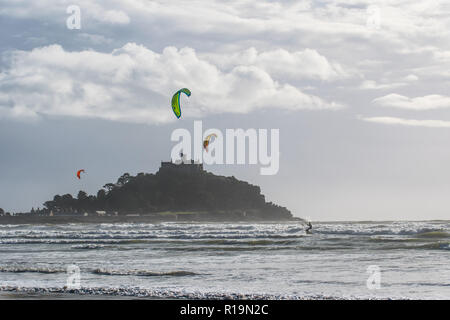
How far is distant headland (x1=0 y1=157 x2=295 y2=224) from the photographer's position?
167 m

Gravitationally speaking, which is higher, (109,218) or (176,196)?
(176,196)

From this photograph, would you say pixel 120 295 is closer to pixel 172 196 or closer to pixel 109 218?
pixel 109 218

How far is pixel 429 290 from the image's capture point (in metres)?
11.9

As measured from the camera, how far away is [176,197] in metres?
172
